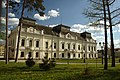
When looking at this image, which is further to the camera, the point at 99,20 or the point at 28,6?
the point at 28,6

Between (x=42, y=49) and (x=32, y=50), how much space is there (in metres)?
4.09

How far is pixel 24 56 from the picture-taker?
168 ft

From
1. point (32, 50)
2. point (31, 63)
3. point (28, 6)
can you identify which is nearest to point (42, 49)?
point (32, 50)

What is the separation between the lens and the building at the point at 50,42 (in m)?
51.8

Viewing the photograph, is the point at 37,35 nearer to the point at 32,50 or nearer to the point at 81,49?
the point at 32,50

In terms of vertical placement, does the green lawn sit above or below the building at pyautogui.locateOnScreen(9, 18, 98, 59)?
below

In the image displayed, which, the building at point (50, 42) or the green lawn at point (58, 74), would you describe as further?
the building at point (50, 42)

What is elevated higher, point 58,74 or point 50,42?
point 50,42

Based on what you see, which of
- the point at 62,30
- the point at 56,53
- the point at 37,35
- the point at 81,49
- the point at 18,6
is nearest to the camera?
the point at 18,6

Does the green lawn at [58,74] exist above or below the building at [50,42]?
below

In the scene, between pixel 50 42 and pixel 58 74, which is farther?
pixel 50 42

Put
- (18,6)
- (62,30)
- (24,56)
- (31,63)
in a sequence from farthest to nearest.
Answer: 1. (62,30)
2. (24,56)
3. (18,6)
4. (31,63)

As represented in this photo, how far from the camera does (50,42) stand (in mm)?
59000

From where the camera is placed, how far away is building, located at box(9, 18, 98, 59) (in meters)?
51.8
